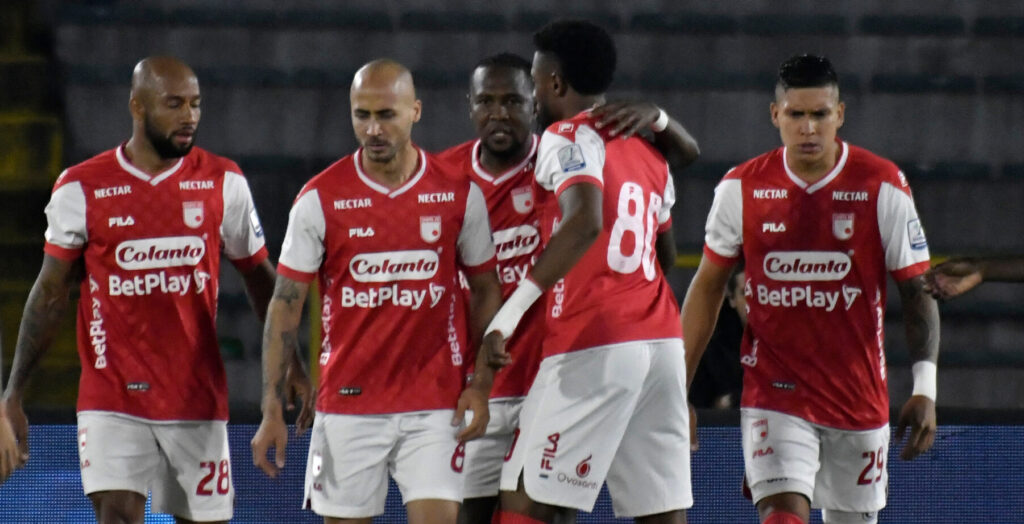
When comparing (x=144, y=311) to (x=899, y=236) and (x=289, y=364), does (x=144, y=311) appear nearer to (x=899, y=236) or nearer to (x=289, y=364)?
(x=289, y=364)

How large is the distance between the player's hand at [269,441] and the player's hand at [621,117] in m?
1.28

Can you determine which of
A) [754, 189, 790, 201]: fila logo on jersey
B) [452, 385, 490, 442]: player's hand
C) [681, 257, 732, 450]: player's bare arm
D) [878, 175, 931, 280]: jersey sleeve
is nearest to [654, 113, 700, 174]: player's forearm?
[754, 189, 790, 201]: fila logo on jersey

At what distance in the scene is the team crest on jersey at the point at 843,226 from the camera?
15.3 ft

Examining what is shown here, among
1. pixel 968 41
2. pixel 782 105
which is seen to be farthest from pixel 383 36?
pixel 782 105

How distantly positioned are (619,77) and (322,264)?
527 cm

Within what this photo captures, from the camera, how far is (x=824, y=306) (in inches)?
184

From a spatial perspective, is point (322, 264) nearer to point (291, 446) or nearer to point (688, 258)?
point (291, 446)

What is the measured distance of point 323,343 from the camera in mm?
4465

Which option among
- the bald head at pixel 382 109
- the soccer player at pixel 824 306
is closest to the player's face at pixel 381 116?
the bald head at pixel 382 109

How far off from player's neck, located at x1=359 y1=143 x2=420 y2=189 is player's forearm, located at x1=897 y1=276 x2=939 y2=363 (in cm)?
164

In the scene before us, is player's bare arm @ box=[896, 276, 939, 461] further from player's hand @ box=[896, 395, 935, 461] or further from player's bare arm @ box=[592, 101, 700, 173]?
player's bare arm @ box=[592, 101, 700, 173]

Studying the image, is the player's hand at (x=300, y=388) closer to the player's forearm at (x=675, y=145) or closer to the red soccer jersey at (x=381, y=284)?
the red soccer jersey at (x=381, y=284)

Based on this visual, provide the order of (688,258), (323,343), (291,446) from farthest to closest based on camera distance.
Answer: (688,258) → (291,446) → (323,343)

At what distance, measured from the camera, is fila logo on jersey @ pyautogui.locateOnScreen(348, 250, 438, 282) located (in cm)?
436
